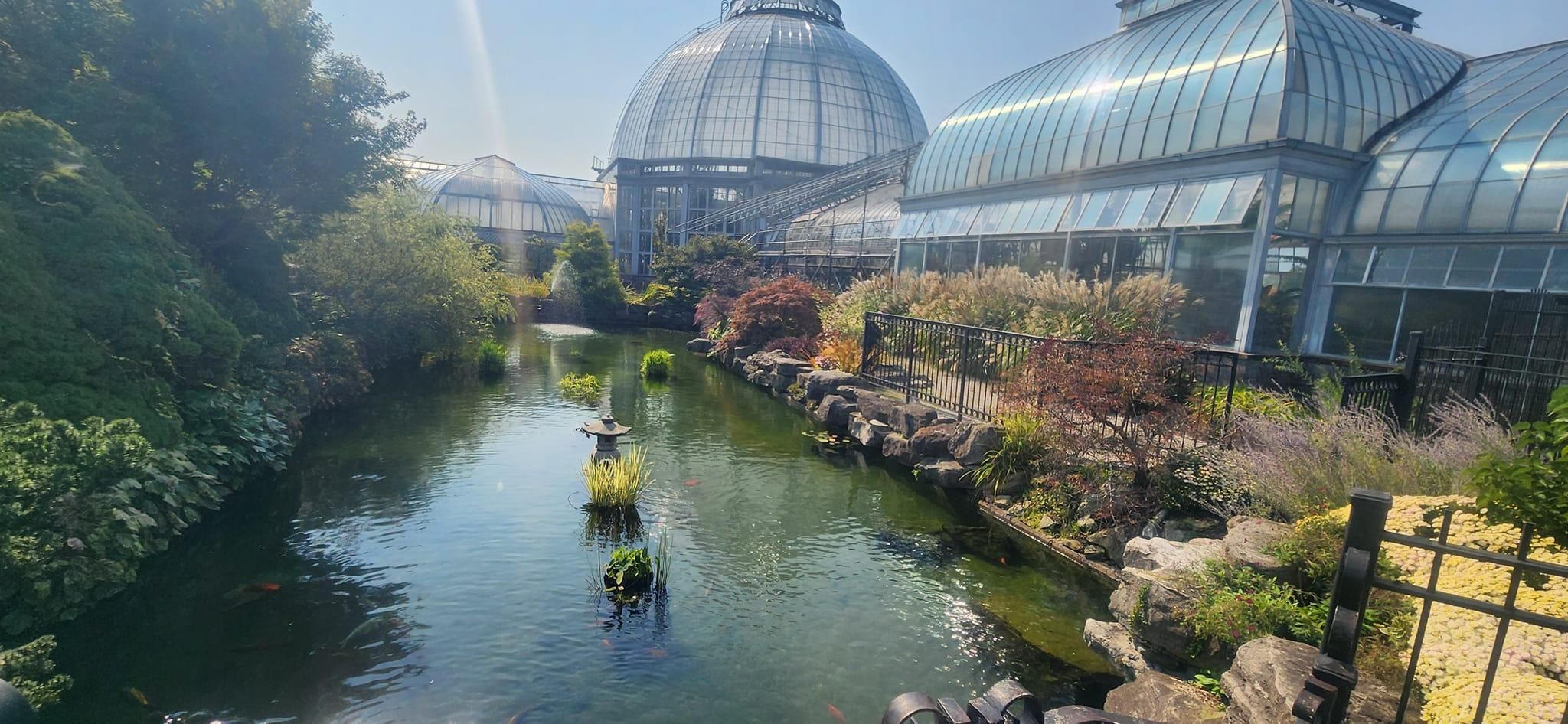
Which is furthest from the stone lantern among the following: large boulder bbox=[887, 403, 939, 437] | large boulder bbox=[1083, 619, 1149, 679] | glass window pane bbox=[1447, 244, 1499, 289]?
glass window pane bbox=[1447, 244, 1499, 289]

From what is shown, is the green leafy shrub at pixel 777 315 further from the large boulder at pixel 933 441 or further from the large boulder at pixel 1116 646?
the large boulder at pixel 1116 646

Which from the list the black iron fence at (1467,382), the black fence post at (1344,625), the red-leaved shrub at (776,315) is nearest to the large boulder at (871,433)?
the black iron fence at (1467,382)

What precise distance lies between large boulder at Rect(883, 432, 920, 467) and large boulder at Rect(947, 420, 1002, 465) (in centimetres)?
71

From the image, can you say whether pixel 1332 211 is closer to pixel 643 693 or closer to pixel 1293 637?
pixel 1293 637

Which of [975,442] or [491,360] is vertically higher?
[975,442]

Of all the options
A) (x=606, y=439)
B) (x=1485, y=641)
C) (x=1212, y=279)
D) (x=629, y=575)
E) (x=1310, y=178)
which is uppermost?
(x=1310, y=178)

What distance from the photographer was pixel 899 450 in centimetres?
1112

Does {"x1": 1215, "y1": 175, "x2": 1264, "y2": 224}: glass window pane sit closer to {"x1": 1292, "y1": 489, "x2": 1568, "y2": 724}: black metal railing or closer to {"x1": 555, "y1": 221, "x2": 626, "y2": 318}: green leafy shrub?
{"x1": 1292, "y1": 489, "x2": 1568, "y2": 724}: black metal railing

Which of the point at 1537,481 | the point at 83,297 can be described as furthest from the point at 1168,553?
the point at 83,297

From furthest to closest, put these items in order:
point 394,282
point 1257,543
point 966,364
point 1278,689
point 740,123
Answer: point 740,123 < point 394,282 < point 966,364 < point 1257,543 < point 1278,689

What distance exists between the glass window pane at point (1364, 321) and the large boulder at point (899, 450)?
863 cm

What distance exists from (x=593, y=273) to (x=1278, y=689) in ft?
102

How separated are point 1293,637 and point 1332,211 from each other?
13.5 m

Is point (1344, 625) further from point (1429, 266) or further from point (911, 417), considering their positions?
point (1429, 266)
